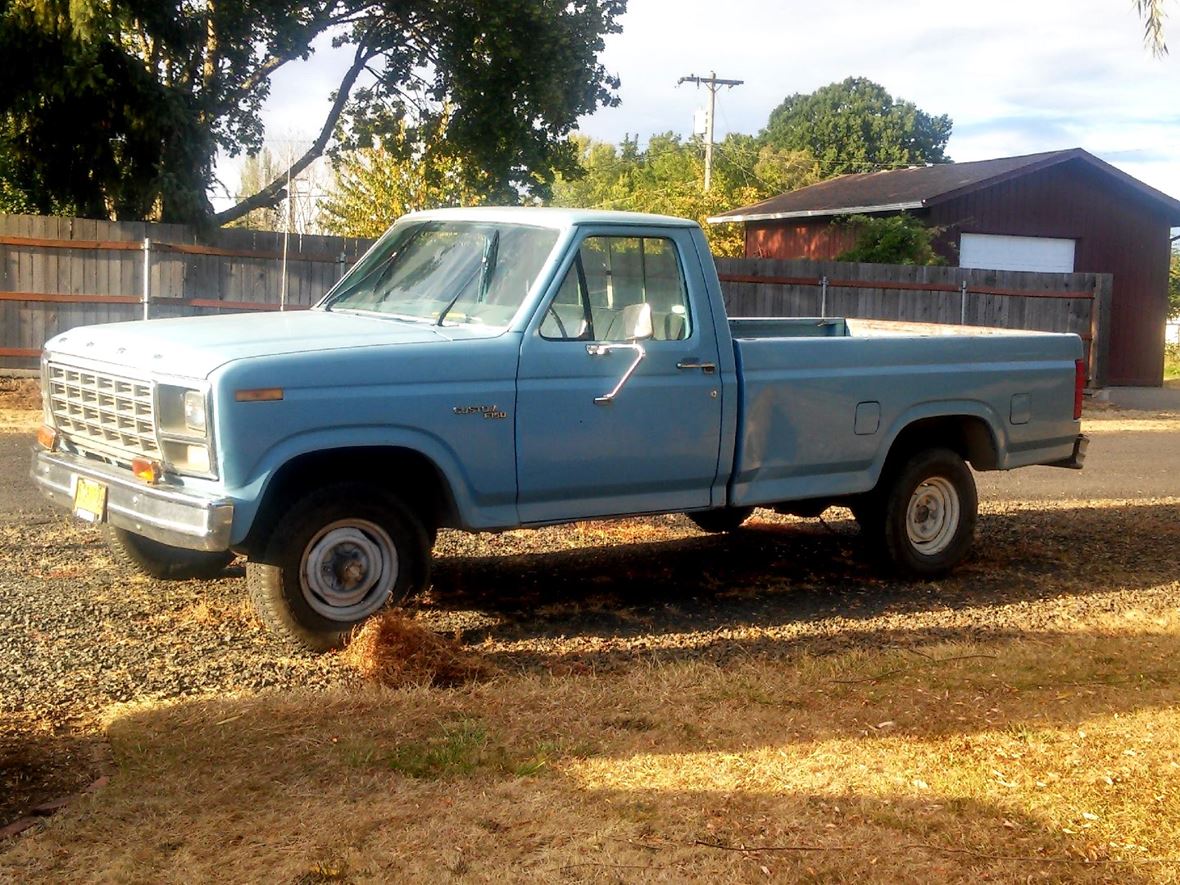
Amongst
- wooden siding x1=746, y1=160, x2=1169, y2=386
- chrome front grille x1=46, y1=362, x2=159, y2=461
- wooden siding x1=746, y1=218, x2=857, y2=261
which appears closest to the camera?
chrome front grille x1=46, y1=362, x2=159, y2=461

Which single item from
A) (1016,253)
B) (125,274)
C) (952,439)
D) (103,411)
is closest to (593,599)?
(952,439)

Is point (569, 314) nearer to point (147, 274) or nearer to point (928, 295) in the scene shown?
point (147, 274)

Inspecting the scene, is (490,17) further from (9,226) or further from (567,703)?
(567,703)

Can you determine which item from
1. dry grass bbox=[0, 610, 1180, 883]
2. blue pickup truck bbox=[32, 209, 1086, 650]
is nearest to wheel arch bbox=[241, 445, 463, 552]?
blue pickup truck bbox=[32, 209, 1086, 650]

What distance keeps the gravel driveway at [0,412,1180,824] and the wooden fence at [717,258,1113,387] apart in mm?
9834

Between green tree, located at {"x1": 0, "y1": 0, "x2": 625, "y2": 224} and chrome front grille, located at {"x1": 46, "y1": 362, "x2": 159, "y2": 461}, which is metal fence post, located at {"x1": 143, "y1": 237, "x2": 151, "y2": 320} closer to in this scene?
green tree, located at {"x1": 0, "y1": 0, "x2": 625, "y2": 224}

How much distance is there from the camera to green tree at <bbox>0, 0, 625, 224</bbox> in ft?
51.6

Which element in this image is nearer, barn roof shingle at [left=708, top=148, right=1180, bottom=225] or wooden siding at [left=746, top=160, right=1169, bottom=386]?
barn roof shingle at [left=708, top=148, right=1180, bottom=225]

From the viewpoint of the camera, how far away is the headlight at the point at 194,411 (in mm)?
5543

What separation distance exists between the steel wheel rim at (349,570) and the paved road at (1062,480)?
Answer: 3.70m

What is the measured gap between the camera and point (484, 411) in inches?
243

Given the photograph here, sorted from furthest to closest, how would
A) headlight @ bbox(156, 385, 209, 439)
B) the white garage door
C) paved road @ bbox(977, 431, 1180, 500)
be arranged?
the white garage door → paved road @ bbox(977, 431, 1180, 500) → headlight @ bbox(156, 385, 209, 439)

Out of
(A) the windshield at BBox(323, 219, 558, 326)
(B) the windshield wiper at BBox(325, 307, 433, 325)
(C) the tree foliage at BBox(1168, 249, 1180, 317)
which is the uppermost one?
(C) the tree foliage at BBox(1168, 249, 1180, 317)

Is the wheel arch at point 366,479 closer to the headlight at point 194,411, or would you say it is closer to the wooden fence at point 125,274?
the headlight at point 194,411
